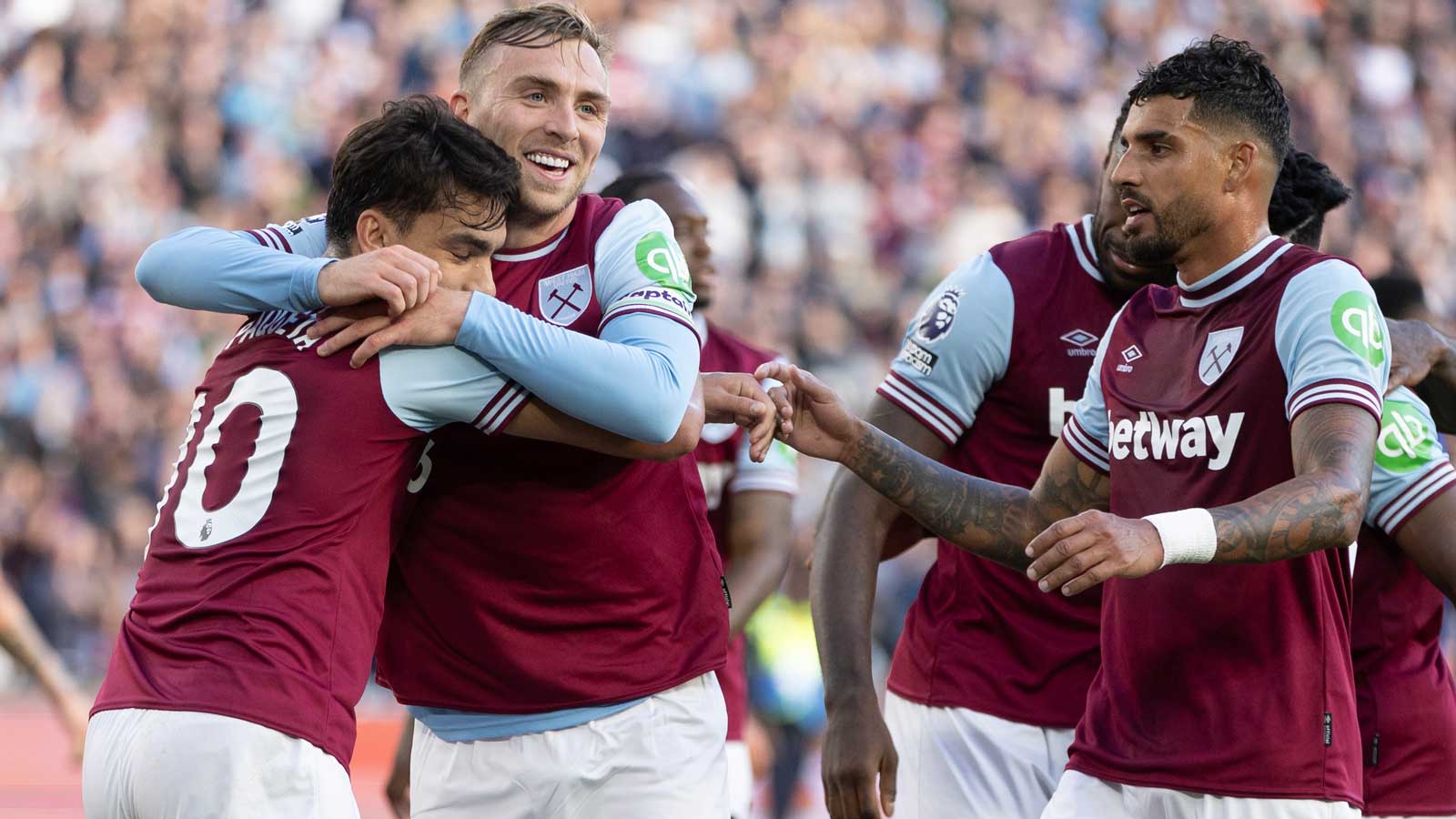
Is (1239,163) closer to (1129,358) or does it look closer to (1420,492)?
(1129,358)

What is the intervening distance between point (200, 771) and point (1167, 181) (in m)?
2.28

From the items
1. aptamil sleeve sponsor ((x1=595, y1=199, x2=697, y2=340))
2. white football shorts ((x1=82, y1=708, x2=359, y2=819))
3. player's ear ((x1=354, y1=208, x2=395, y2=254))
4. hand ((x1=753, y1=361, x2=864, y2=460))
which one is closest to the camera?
white football shorts ((x1=82, y1=708, x2=359, y2=819))

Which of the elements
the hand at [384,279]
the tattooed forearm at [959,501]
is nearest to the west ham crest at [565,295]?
the hand at [384,279]

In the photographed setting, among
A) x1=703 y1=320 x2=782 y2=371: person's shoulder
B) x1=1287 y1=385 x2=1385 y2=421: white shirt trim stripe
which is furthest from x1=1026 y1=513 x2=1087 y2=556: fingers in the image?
x1=703 y1=320 x2=782 y2=371: person's shoulder

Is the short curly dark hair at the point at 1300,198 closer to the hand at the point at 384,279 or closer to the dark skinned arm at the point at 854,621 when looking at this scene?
the dark skinned arm at the point at 854,621

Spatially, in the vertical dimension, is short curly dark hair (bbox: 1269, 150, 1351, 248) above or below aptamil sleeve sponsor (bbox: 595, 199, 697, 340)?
above

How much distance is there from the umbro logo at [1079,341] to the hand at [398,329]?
5.91 ft

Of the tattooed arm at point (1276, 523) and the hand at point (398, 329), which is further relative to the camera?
the hand at point (398, 329)

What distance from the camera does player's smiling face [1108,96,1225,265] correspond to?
3729 millimetres

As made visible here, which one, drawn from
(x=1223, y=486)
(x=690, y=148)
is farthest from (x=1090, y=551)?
(x=690, y=148)

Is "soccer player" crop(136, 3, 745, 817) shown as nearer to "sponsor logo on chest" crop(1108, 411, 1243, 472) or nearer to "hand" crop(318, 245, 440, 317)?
"hand" crop(318, 245, 440, 317)

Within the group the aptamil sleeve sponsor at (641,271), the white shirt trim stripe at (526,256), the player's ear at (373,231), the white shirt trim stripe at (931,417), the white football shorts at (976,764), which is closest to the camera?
the player's ear at (373,231)

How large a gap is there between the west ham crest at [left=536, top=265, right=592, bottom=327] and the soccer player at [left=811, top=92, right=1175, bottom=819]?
1123 millimetres

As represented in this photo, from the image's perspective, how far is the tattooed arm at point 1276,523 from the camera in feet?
10.2
